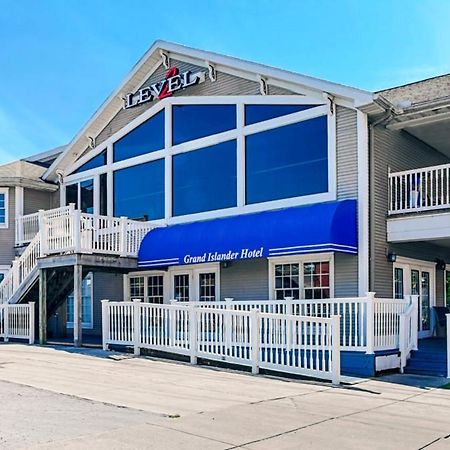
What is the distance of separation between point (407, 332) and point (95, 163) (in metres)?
13.7

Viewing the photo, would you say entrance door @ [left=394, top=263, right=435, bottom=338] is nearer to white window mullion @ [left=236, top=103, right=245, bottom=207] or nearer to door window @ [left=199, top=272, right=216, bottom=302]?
white window mullion @ [left=236, top=103, right=245, bottom=207]

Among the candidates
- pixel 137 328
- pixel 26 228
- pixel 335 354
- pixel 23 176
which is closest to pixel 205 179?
pixel 137 328

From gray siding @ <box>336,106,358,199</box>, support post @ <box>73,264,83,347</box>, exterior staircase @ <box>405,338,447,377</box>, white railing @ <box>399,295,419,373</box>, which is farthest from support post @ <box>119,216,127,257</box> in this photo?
exterior staircase @ <box>405,338,447,377</box>

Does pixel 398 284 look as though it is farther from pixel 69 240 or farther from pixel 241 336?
pixel 69 240

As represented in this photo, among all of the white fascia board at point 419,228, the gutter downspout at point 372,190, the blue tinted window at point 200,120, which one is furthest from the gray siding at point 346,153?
the blue tinted window at point 200,120

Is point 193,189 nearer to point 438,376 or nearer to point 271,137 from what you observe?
point 271,137

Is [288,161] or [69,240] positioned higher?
[288,161]

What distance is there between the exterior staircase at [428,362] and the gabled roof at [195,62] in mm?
6026

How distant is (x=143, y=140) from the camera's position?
20.8 meters

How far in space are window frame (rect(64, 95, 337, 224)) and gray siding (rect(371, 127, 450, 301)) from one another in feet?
3.59

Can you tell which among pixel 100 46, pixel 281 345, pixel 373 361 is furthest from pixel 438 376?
pixel 100 46

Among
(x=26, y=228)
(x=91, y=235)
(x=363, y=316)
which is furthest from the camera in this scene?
(x=26, y=228)

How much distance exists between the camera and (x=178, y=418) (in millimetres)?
7938

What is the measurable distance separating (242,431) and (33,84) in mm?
21015
